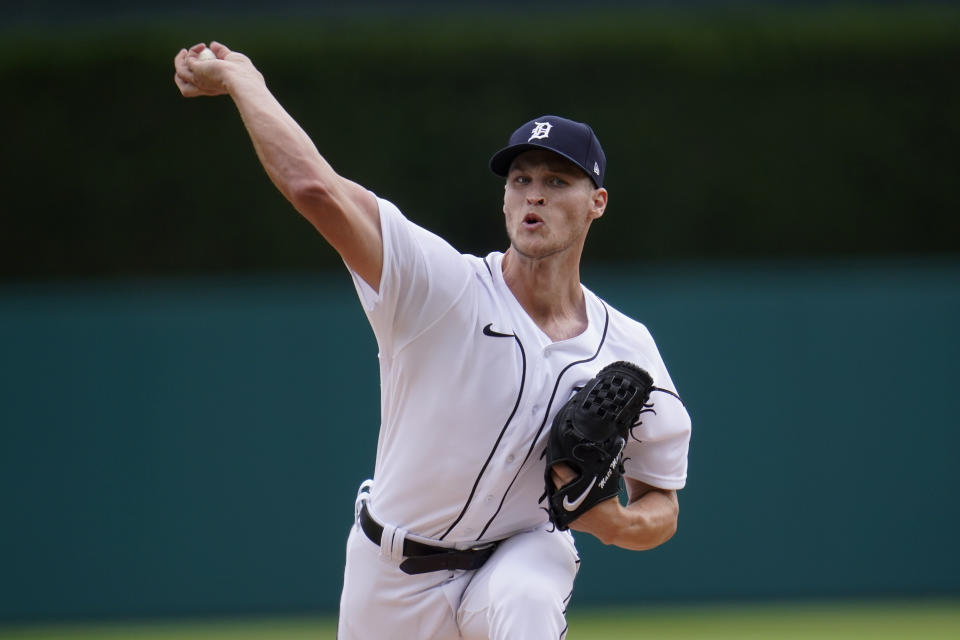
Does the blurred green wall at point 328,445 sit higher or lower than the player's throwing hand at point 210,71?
lower

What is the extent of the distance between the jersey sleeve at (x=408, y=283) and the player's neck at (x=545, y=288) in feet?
0.83

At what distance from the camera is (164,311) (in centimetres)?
995

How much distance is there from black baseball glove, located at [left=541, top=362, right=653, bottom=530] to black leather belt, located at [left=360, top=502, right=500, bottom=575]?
1.04 ft

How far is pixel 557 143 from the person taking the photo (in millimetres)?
4320

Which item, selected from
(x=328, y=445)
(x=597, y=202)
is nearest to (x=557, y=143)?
(x=597, y=202)

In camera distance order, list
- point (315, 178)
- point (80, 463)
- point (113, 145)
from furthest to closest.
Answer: point (113, 145) < point (80, 463) < point (315, 178)

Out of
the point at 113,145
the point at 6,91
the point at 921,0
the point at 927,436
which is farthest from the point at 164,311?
the point at 921,0

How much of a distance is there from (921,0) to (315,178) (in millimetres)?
11767

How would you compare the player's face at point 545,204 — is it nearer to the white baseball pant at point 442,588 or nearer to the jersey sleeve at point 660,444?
the jersey sleeve at point 660,444

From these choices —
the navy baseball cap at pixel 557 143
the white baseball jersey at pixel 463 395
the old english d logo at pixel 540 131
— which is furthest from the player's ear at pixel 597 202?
the white baseball jersey at pixel 463 395

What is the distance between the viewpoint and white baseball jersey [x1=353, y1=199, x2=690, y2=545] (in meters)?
4.12

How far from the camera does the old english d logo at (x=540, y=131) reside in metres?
4.32

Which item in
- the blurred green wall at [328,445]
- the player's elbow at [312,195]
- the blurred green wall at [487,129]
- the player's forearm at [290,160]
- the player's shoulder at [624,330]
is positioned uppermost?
the blurred green wall at [487,129]

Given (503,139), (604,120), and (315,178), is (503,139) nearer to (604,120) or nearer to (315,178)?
(604,120)
